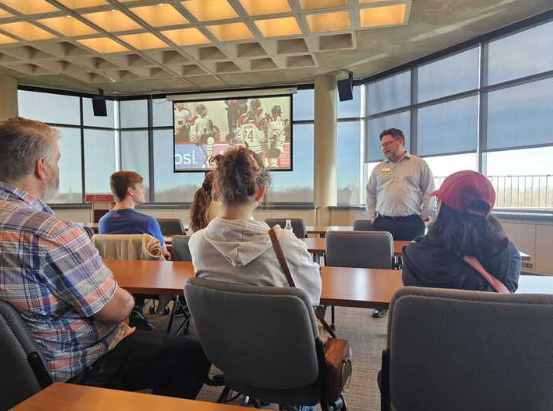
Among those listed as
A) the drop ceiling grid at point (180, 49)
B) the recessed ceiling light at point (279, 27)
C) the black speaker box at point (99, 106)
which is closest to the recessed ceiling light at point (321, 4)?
the drop ceiling grid at point (180, 49)

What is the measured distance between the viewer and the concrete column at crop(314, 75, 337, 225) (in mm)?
6164

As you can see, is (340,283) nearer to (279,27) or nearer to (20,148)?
(20,148)

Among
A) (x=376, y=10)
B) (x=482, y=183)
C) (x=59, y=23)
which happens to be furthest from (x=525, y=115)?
(x=59, y=23)

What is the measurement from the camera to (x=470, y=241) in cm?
121

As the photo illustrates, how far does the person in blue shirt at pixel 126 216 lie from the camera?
8.24 feet

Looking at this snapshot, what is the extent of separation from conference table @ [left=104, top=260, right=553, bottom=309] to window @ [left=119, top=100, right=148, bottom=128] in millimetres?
6087

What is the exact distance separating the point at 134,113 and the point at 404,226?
20.8 feet

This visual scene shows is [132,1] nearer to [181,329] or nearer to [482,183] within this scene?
[181,329]

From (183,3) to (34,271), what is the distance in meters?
3.68

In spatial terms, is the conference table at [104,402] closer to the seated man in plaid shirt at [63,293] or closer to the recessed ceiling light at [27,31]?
the seated man in plaid shirt at [63,293]

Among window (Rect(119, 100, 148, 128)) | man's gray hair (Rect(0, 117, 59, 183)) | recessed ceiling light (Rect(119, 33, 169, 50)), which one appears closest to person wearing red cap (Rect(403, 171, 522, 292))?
man's gray hair (Rect(0, 117, 59, 183))

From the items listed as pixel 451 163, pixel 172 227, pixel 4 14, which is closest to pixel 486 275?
pixel 172 227

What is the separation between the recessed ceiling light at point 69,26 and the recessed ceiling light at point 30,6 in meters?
0.25

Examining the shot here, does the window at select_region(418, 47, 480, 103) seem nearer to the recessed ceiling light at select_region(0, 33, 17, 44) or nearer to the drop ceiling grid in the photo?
the drop ceiling grid
